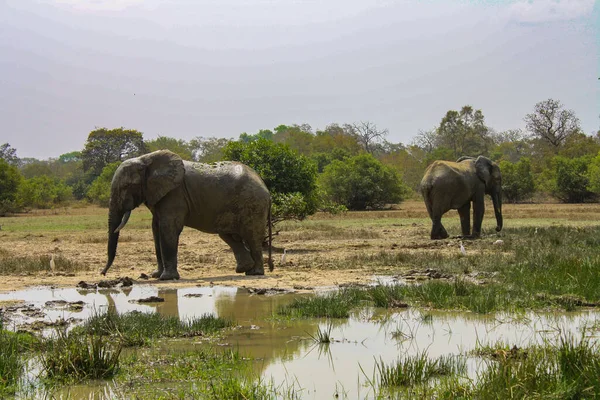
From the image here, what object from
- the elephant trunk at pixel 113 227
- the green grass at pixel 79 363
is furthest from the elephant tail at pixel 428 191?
the green grass at pixel 79 363

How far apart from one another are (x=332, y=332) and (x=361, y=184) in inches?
1448

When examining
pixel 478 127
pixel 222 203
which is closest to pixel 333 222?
pixel 222 203

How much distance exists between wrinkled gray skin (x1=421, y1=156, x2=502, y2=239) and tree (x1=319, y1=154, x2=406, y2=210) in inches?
870

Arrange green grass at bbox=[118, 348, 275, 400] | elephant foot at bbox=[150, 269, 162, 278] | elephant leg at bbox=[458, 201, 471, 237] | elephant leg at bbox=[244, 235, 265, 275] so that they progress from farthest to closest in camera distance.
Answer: elephant leg at bbox=[458, 201, 471, 237]
elephant leg at bbox=[244, 235, 265, 275]
elephant foot at bbox=[150, 269, 162, 278]
green grass at bbox=[118, 348, 275, 400]

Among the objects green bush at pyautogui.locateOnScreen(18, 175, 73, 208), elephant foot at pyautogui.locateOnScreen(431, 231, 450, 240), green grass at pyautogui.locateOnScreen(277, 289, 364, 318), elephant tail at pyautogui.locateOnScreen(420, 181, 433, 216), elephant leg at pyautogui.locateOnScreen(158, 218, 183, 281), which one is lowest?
green grass at pyautogui.locateOnScreen(277, 289, 364, 318)

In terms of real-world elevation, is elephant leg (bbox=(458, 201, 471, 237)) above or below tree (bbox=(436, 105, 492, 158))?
below

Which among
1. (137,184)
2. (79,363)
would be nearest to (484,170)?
(137,184)

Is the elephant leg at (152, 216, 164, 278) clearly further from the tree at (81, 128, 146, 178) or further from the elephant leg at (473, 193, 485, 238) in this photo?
the tree at (81, 128, 146, 178)

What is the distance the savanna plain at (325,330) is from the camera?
6.26m

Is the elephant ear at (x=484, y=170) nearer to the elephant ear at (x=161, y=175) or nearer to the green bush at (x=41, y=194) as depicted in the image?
the elephant ear at (x=161, y=175)

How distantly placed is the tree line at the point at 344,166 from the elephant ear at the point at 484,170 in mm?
4502

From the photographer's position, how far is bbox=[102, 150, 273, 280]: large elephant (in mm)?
13719

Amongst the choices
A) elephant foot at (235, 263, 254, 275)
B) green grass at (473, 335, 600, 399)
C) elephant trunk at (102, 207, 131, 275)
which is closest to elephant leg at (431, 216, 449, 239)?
elephant foot at (235, 263, 254, 275)

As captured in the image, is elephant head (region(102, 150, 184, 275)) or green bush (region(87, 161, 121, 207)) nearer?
elephant head (region(102, 150, 184, 275))
